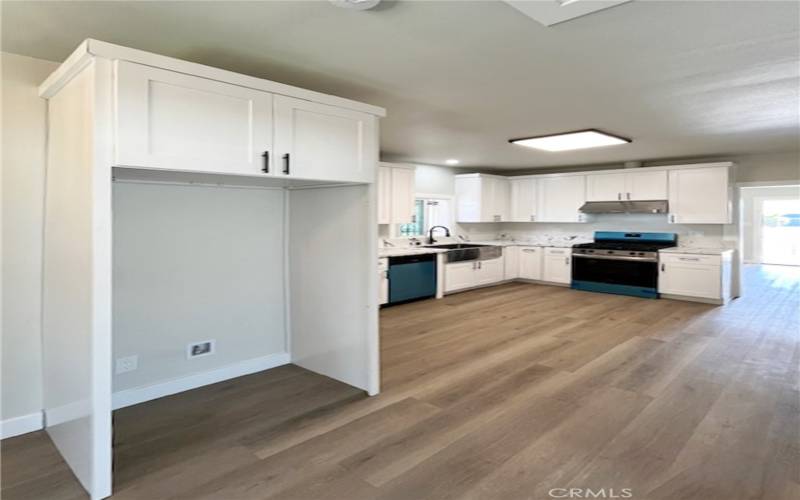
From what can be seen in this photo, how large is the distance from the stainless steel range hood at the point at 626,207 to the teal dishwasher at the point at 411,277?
10.1 ft

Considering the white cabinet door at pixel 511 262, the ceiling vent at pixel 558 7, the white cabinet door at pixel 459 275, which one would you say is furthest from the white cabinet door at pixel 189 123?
the white cabinet door at pixel 511 262

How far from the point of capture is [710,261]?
6504 mm

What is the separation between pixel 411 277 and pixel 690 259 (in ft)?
13.2

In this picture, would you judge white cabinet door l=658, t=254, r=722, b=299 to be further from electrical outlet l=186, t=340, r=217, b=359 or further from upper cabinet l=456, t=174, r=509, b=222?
electrical outlet l=186, t=340, r=217, b=359

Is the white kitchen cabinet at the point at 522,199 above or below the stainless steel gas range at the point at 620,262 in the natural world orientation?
above

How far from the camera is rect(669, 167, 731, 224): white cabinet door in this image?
22.1ft

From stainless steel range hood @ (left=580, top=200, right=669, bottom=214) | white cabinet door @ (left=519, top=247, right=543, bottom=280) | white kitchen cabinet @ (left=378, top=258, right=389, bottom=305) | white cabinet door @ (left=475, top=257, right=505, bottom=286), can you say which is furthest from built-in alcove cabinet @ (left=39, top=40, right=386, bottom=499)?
stainless steel range hood @ (left=580, top=200, right=669, bottom=214)

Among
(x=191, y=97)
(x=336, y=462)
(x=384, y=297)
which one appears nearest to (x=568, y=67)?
(x=191, y=97)

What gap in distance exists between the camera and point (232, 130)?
2.45 metres

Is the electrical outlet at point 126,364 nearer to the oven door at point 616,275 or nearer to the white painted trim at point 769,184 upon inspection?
the oven door at point 616,275

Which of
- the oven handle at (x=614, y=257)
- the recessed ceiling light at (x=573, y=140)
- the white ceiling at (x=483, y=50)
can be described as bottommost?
the oven handle at (x=614, y=257)

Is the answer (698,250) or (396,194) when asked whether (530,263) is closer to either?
(698,250)

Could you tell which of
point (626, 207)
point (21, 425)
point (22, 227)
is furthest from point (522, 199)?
point (21, 425)

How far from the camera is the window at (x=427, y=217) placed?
782 centimetres
